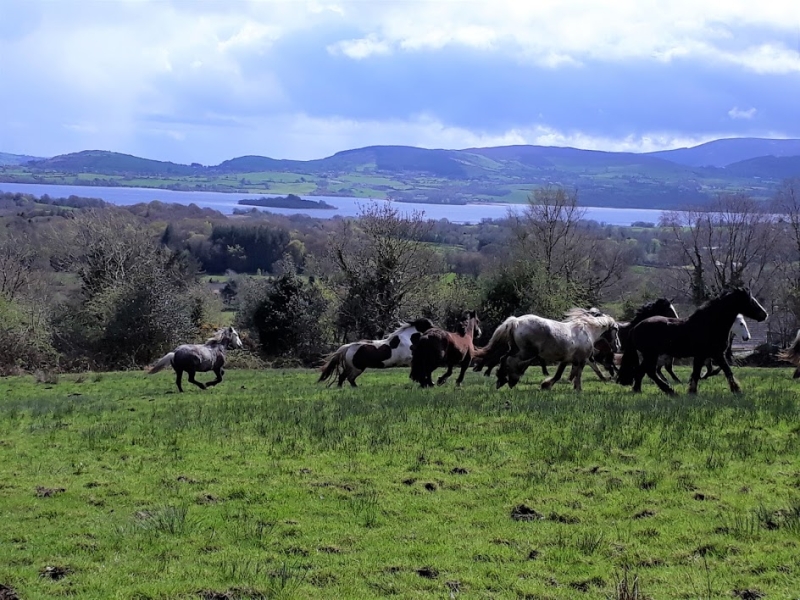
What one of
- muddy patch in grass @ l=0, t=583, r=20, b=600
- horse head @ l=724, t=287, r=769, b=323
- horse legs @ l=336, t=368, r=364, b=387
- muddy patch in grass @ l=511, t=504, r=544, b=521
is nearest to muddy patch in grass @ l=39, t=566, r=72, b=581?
muddy patch in grass @ l=0, t=583, r=20, b=600

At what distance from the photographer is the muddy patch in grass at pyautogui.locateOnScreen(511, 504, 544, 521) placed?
8141 millimetres

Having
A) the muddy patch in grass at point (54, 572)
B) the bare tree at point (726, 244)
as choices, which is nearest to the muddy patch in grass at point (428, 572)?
the muddy patch in grass at point (54, 572)

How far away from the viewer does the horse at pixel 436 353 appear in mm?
19750

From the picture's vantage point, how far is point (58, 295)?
5641cm

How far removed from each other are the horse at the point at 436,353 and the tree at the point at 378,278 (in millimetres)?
27165

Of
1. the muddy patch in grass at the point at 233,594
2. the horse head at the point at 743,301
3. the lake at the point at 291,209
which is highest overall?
the lake at the point at 291,209

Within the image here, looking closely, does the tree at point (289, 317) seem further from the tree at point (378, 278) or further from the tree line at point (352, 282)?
the tree at point (378, 278)

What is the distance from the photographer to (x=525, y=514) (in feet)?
27.1

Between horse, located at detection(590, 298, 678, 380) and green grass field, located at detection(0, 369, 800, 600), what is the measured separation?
4.35m

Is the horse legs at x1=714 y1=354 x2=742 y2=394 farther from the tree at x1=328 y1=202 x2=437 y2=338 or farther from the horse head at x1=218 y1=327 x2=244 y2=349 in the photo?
the tree at x1=328 y1=202 x2=437 y2=338

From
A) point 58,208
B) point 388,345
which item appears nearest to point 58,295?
point 388,345

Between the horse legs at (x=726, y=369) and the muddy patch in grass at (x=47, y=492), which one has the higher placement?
the horse legs at (x=726, y=369)

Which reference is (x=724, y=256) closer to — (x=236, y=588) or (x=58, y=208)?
(x=236, y=588)

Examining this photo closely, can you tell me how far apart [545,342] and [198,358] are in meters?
10.5
